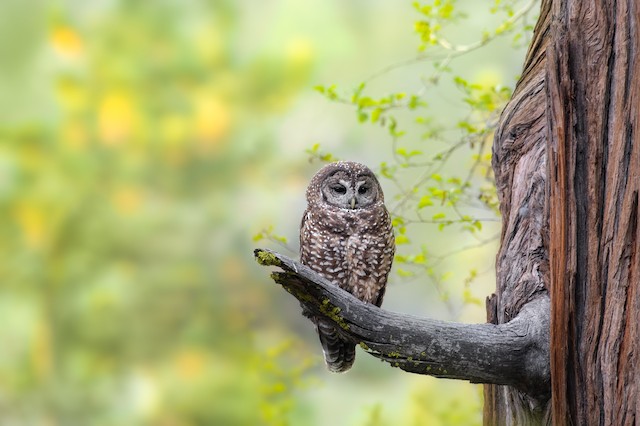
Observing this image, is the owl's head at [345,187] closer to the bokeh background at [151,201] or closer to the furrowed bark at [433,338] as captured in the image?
the furrowed bark at [433,338]

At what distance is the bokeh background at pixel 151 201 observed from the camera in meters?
5.48

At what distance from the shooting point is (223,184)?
5508 mm

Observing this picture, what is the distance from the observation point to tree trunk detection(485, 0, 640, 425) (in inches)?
84.1

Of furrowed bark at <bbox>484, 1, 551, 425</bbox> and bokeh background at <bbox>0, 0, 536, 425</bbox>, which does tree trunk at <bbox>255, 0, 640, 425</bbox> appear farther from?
bokeh background at <bbox>0, 0, 536, 425</bbox>

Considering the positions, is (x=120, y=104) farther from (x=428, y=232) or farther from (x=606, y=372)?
(x=606, y=372)

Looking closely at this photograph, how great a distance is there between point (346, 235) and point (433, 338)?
885 mm

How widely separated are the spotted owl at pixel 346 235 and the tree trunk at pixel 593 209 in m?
0.76

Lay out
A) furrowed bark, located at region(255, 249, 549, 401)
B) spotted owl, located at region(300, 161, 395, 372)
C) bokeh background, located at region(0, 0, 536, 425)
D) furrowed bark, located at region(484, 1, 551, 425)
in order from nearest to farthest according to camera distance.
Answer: furrowed bark, located at region(255, 249, 549, 401) < furrowed bark, located at region(484, 1, 551, 425) < spotted owl, located at region(300, 161, 395, 372) < bokeh background, located at region(0, 0, 536, 425)

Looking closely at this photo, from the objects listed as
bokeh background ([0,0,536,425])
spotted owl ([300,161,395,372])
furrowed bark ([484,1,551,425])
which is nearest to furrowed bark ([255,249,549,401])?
furrowed bark ([484,1,551,425])

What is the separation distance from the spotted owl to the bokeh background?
2362 mm

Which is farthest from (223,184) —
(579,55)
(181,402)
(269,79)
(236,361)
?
(579,55)

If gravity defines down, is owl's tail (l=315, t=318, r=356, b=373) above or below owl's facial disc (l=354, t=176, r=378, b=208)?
below

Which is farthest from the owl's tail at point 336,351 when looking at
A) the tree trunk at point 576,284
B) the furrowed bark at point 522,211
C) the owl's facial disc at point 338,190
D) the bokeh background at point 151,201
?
the bokeh background at point 151,201

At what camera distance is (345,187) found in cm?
304
